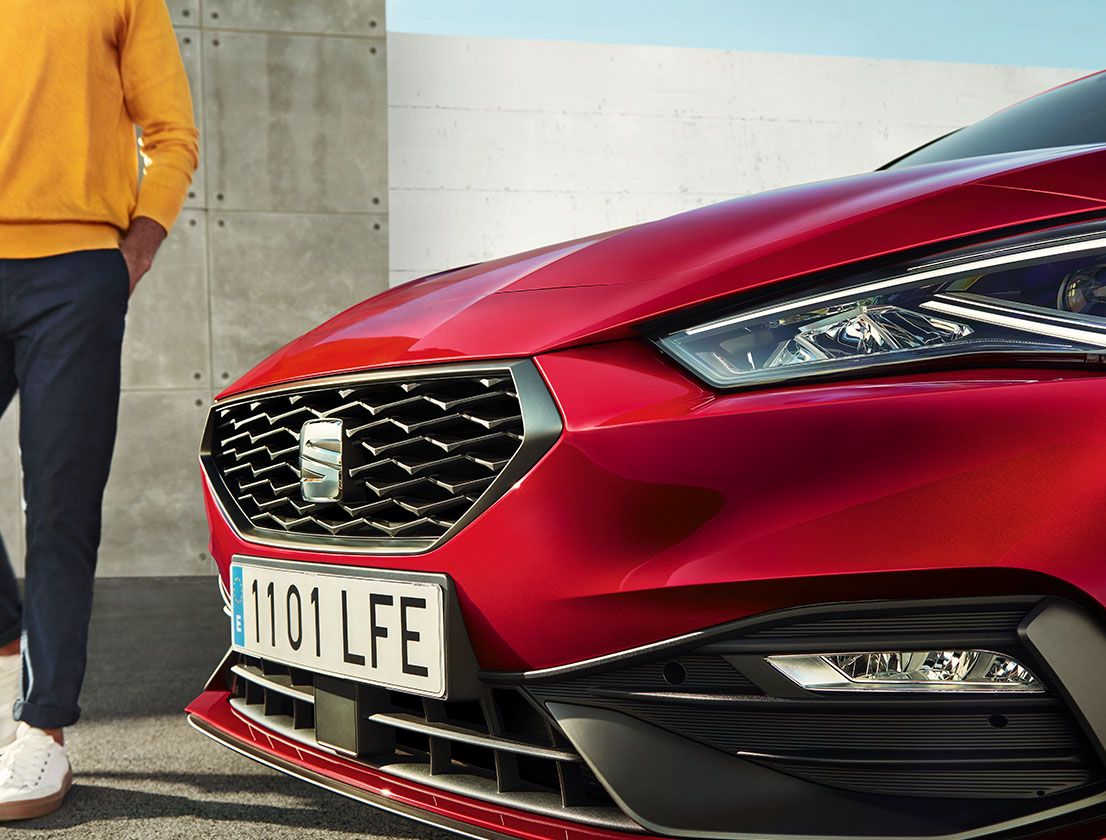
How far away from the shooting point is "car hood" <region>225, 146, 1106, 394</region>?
942 millimetres

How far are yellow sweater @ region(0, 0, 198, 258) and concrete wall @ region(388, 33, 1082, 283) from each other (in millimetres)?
3351

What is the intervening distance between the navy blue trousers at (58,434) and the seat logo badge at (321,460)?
58 cm

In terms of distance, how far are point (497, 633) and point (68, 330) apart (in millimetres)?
1032

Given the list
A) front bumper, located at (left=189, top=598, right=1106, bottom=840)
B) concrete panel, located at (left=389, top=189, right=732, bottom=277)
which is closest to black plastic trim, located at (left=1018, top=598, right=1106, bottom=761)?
front bumper, located at (left=189, top=598, right=1106, bottom=840)

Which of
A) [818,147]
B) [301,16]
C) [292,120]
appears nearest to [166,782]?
[292,120]

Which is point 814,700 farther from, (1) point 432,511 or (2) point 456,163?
(2) point 456,163

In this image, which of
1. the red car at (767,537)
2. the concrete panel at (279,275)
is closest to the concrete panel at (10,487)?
the concrete panel at (279,275)

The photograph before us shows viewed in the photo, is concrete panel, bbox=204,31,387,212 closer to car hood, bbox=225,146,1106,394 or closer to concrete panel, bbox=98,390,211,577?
concrete panel, bbox=98,390,211,577

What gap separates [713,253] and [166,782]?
138 cm

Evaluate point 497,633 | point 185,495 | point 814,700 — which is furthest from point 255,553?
point 185,495

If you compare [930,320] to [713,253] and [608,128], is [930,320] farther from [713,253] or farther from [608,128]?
[608,128]

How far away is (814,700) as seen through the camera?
0.88 metres

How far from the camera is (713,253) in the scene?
1.04 m

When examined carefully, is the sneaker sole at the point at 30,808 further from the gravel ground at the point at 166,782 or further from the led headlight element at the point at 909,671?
the led headlight element at the point at 909,671
